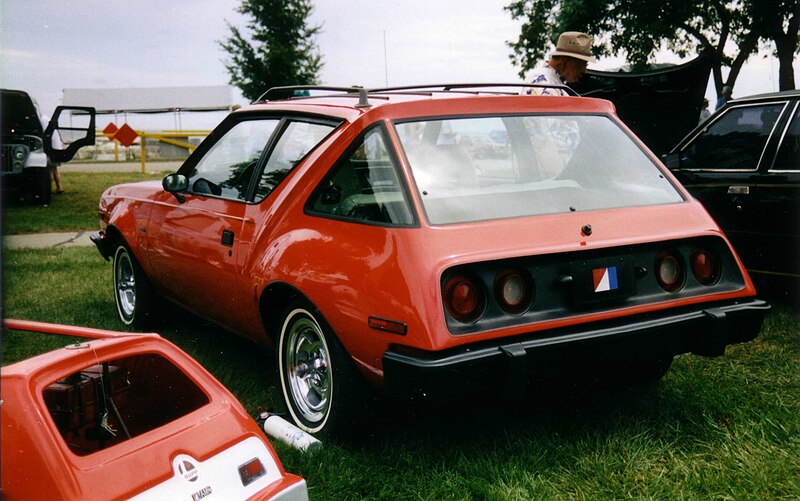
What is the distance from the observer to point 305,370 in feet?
11.7

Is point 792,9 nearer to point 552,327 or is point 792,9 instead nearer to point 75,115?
point 75,115

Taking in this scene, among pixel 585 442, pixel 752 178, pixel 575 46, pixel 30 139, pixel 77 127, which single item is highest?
pixel 575 46

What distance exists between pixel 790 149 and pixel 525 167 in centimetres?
264

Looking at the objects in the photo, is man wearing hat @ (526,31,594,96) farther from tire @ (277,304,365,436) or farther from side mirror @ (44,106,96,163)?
side mirror @ (44,106,96,163)

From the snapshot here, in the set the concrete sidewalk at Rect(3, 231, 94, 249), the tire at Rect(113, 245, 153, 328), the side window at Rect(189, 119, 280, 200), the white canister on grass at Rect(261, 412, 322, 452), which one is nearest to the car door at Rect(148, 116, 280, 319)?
the side window at Rect(189, 119, 280, 200)

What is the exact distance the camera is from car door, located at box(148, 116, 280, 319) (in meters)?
4.04

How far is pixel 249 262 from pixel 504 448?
1447 millimetres

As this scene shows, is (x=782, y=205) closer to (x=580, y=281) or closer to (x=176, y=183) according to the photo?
(x=580, y=281)

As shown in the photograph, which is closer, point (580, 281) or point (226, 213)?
point (580, 281)

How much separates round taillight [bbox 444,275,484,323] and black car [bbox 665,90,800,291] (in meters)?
3.19

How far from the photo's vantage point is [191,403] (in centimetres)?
257

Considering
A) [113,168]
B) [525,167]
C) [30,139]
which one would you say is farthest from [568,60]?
[113,168]

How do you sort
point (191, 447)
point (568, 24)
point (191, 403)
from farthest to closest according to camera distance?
point (568, 24) < point (191, 403) < point (191, 447)

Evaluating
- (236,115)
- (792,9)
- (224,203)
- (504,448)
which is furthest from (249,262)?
(792,9)
